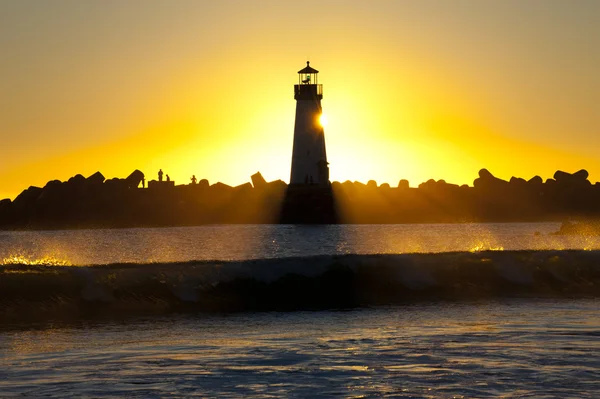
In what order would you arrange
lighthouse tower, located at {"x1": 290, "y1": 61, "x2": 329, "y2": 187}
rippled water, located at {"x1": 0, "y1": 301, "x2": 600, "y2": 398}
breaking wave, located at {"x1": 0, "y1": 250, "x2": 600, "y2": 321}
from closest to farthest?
1. rippled water, located at {"x1": 0, "y1": 301, "x2": 600, "y2": 398}
2. breaking wave, located at {"x1": 0, "y1": 250, "x2": 600, "y2": 321}
3. lighthouse tower, located at {"x1": 290, "y1": 61, "x2": 329, "y2": 187}

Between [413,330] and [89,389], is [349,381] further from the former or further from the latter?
[413,330]

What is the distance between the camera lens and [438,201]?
189m

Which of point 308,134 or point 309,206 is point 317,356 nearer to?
point 308,134

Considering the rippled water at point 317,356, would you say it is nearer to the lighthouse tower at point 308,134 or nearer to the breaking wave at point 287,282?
the breaking wave at point 287,282

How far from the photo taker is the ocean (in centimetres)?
1467

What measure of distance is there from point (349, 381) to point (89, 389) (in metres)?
3.85

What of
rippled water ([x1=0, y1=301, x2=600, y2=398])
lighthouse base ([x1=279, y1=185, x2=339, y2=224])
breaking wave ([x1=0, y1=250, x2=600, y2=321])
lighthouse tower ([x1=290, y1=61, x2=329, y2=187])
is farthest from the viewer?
lighthouse base ([x1=279, y1=185, x2=339, y2=224])

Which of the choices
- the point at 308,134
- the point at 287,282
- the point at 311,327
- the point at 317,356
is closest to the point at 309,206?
the point at 308,134

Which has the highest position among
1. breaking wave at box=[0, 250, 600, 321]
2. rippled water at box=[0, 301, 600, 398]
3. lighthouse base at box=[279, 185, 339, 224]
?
lighthouse base at box=[279, 185, 339, 224]

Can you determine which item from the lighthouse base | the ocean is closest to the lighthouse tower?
the lighthouse base

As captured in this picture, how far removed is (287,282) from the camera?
27.0 m

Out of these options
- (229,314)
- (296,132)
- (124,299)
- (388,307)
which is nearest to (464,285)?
(388,307)

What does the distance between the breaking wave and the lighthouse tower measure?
81039mm

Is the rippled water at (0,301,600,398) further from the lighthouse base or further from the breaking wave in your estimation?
the lighthouse base
